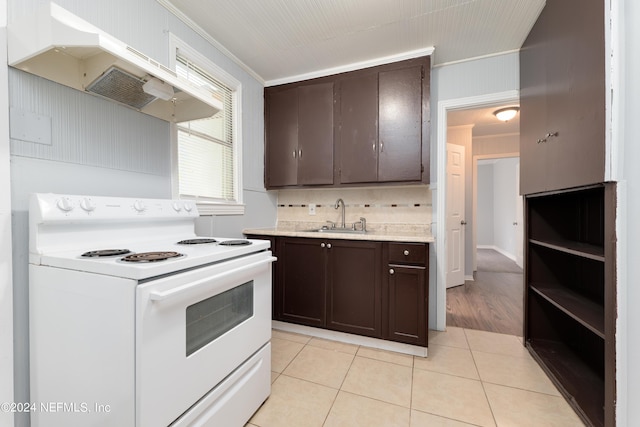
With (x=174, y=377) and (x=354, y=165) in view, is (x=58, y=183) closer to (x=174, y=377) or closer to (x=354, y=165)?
(x=174, y=377)

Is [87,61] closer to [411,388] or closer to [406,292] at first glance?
[406,292]

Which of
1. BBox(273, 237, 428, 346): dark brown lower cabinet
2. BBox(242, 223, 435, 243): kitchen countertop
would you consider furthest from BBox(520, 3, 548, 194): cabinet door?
BBox(273, 237, 428, 346): dark brown lower cabinet

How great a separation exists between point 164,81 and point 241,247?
841mm

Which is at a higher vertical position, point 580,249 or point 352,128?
point 352,128

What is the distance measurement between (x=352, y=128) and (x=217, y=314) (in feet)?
6.17

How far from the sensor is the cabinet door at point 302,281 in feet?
7.41

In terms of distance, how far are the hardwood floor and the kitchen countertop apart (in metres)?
0.99

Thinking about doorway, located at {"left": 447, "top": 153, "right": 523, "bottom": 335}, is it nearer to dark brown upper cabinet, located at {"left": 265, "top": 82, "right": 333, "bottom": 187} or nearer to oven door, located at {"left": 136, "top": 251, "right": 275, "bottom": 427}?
dark brown upper cabinet, located at {"left": 265, "top": 82, "right": 333, "bottom": 187}

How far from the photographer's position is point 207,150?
2188 mm

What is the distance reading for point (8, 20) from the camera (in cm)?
110

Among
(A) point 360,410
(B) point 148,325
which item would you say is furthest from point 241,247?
(A) point 360,410

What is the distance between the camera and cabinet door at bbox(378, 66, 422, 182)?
7.35 feet

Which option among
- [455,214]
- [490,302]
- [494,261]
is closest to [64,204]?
[490,302]

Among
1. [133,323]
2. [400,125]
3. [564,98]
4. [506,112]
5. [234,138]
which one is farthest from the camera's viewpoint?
[506,112]
